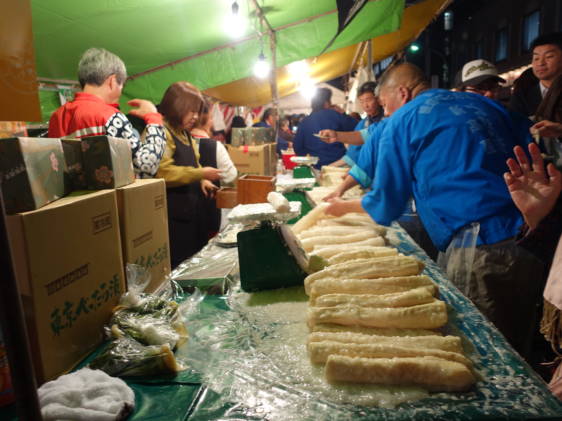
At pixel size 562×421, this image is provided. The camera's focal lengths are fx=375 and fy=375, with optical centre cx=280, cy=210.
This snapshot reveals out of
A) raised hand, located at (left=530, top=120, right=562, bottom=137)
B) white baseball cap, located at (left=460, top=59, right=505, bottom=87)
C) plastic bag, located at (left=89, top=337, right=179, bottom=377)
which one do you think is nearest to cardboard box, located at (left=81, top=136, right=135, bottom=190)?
plastic bag, located at (left=89, top=337, right=179, bottom=377)

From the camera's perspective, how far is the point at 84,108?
2.63 metres

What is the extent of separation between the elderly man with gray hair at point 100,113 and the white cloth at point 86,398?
1.89 metres

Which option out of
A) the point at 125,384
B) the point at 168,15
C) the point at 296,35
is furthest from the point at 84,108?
the point at 296,35

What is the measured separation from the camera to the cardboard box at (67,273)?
1162 mm

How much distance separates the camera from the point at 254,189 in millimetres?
3734

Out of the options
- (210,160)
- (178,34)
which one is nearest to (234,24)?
(178,34)

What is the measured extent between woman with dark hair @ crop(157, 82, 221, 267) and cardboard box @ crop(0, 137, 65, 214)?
2279mm

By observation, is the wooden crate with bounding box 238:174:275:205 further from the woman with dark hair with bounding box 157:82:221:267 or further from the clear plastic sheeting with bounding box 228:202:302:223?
the clear plastic sheeting with bounding box 228:202:302:223

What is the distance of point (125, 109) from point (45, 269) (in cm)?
642

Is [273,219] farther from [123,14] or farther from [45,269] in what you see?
→ [123,14]

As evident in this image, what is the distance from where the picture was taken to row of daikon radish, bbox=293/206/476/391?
1.20 meters

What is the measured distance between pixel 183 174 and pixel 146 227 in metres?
1.89

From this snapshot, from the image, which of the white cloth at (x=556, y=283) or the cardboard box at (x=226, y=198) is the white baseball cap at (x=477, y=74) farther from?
the white cloth at (x=556, y=283)

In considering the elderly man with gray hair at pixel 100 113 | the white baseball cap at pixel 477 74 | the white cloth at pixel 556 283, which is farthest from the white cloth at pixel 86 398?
the white baseball cap at pixel 477 74
